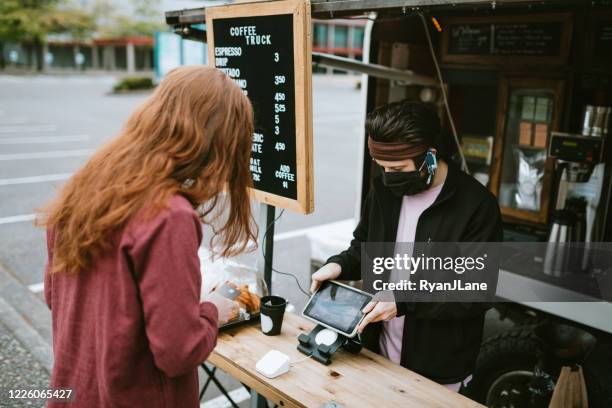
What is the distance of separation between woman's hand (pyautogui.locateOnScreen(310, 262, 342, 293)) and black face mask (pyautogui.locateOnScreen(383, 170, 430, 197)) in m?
0.45

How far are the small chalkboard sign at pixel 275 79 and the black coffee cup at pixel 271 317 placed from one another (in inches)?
18.3

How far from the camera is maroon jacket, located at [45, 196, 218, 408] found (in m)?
1.33

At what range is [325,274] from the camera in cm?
235

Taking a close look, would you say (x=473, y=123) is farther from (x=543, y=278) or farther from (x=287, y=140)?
(x=287, y=140)

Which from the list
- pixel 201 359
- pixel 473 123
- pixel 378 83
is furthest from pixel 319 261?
pixel 201 359

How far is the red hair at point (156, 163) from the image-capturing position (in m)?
1.38

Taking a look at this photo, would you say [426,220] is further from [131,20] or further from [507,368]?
[131,20]

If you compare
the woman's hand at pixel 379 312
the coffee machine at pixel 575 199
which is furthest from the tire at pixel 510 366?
the woman's hand at pixel 379 312

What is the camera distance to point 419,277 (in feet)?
→ 7.33

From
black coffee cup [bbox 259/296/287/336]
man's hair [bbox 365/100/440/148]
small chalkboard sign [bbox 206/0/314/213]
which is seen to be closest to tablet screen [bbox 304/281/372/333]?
black coffee cup [bbox 259/296/287/336]

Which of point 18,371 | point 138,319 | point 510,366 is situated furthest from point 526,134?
point 18,371

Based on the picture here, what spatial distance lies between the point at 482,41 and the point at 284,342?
2783 mm

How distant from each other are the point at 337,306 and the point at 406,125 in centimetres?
81

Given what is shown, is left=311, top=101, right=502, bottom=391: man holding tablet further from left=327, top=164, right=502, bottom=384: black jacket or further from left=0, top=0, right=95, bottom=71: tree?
left=0, top=0, right=95, bottom=71: tree
